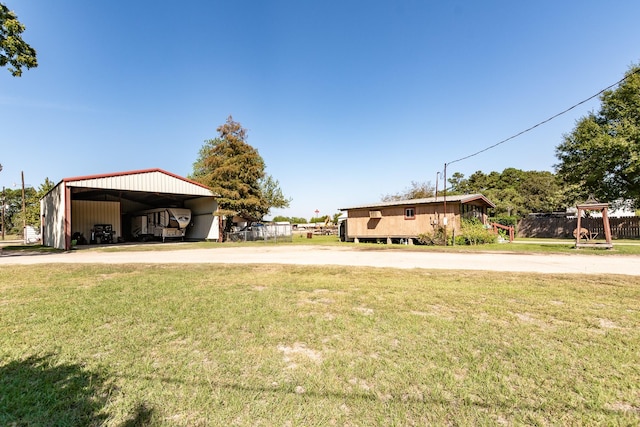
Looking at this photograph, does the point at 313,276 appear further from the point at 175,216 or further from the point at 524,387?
the point at 175,216

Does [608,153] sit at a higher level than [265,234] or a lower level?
higher

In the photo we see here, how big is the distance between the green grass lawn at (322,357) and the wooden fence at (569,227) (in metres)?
23.7

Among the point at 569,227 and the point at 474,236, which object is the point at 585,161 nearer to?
the point at 569,227

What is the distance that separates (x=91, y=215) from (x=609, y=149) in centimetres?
4054

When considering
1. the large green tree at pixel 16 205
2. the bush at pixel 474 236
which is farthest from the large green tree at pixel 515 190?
the large green tree at pixel 16 205

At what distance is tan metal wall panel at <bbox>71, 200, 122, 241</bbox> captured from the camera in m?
25.6

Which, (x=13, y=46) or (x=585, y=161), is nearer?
(x=13, y=46)

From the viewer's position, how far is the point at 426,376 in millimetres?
2766

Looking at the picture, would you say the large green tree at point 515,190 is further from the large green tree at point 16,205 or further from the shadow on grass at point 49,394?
the large green tree at point 16,205

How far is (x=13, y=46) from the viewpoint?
567 inches

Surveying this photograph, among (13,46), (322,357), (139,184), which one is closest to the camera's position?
(322,357)

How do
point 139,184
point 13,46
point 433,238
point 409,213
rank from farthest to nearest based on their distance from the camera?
point 409,213
point 139,184
point 433,238
point 13,46

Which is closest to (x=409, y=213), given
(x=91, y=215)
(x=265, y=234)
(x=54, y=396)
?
(x=265, y=234)

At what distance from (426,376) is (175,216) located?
83.3ft
